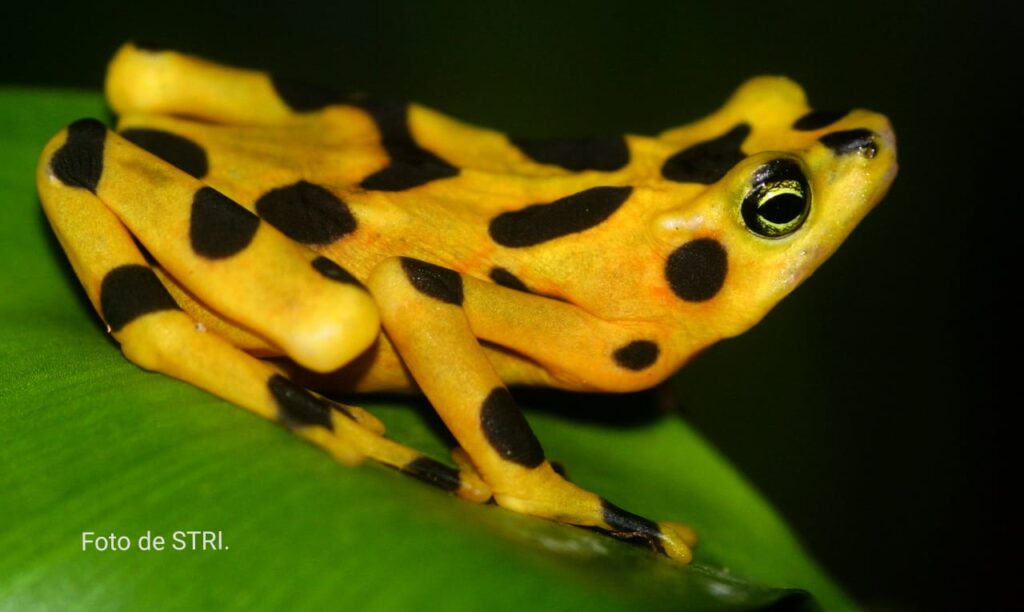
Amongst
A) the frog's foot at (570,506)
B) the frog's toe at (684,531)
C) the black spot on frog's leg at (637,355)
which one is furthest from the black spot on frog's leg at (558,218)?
the frog's toe at (684,531)

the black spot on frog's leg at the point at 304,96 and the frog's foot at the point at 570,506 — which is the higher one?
the black spot on frog's leg at the point at 304,96

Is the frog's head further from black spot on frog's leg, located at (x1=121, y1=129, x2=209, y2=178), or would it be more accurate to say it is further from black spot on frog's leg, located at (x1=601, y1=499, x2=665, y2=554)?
black spot on frog's leg, located at (x1=121, y1=129, x2=209, y2=178)

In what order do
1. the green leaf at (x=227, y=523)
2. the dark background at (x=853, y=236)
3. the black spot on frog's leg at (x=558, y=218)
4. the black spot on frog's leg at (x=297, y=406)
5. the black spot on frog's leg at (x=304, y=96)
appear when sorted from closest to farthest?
the green leaf at (x=227, y=523) → the black spot on frog's leg at (x=297, y=406) → the black spot on frog's leg at (x=558, y=218) → the black spot on frog's leg at (x=304, y=96) → the dark background at (x=853, y=236)

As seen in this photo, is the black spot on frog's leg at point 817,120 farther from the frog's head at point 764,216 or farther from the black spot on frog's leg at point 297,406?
the black spot on frog's leg at point 297,406

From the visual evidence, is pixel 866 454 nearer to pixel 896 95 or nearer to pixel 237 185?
pixel 896 95

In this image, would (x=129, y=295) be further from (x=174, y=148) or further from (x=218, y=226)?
(x=174, y=148)
